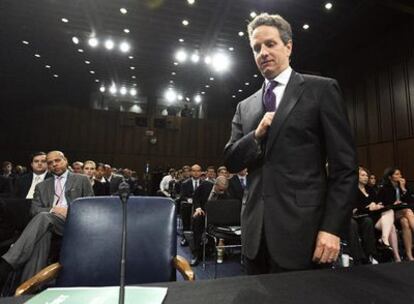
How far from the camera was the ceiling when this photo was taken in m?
6.70

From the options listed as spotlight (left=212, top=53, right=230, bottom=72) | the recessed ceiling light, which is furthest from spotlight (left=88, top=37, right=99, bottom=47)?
the recessed ceiling light

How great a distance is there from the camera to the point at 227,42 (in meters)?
8.49

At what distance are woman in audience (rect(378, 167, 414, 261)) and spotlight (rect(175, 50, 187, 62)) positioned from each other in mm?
7414

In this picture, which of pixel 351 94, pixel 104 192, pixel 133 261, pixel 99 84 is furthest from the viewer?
pixel 99 84

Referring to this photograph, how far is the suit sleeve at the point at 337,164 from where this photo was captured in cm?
83

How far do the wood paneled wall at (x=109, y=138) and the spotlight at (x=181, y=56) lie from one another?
3.97 m

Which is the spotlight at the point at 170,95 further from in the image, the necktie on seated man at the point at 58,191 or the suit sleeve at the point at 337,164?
the suit sleeve at the point at 337,164

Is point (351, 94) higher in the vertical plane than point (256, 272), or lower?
higher

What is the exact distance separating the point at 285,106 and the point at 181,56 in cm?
923

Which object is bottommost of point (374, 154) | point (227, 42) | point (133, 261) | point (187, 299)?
point (133, 261)

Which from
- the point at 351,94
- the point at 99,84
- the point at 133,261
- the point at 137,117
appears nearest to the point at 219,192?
the point at 133,261

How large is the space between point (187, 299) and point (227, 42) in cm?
882

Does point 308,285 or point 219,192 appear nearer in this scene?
point 308,285

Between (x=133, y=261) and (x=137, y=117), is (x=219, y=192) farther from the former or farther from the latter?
(x=137, y=117)
